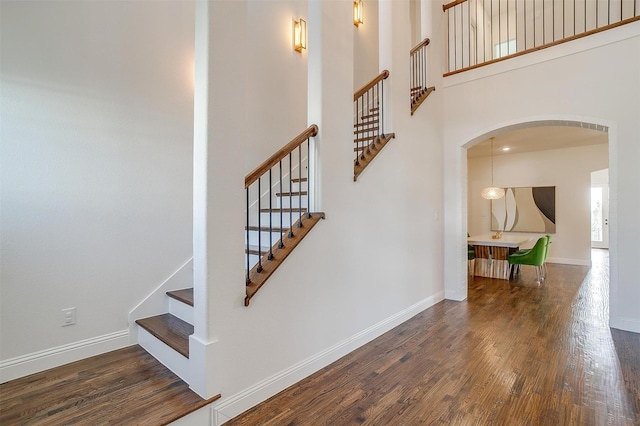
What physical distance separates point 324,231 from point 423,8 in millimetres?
3905

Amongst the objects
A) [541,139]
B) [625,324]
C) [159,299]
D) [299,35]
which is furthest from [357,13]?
[625,324]

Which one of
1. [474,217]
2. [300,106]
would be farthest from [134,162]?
[474,217]

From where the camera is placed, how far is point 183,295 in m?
2.68

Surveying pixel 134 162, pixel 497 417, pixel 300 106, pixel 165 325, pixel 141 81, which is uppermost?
pixel 300 106

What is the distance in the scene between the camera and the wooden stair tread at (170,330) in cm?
211

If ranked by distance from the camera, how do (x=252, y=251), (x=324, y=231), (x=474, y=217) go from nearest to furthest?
(x=324, y=231) < (x=252, y=251) < (x=474, y=217)

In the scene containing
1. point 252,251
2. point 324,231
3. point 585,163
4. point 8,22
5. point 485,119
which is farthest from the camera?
point 585,163

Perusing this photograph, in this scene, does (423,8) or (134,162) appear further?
(423,8)

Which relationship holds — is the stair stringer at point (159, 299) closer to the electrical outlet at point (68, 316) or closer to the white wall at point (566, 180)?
the electrical outlet at point (68, 316)

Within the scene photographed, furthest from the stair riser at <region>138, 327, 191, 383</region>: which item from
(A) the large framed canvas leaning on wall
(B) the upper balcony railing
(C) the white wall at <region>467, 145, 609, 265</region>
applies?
(A) the large framed canvas leaning on wall

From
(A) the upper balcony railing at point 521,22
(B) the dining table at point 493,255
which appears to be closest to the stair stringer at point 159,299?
(A) the upper balcony railing at point 521,22

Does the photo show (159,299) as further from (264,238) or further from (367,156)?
(367,156)

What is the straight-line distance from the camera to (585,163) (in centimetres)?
716

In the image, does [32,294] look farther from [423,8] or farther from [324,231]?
[423,8]
